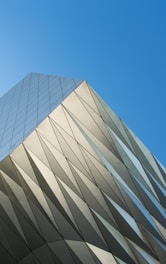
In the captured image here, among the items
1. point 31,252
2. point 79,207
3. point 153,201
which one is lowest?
point 31,252

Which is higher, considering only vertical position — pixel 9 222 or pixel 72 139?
pixel 72 139

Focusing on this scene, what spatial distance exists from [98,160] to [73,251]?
531 centimetres

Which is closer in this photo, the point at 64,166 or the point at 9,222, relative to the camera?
the point at 9,222

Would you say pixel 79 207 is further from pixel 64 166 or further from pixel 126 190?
pixel 126 190

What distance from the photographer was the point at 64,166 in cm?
2044

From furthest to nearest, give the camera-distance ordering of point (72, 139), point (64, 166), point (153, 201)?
point (153, 201) → point (72, 139) → point (64, 166)

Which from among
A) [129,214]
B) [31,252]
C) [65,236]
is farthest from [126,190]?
[31,252]

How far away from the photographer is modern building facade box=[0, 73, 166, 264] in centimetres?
1873

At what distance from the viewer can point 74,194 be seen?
19.9 metres

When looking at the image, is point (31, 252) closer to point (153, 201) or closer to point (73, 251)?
point (73, 251)

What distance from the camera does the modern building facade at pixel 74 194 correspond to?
18.7 metres

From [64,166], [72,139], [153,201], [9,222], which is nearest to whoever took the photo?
[9,222]

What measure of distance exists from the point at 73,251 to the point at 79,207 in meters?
2.10

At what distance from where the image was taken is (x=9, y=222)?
730 inches
